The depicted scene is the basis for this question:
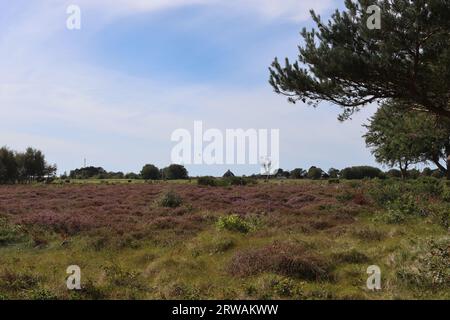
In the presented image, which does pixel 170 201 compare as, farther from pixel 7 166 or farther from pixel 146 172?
pixel 146 172

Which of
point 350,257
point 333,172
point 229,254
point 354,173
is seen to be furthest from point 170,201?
point 333,172

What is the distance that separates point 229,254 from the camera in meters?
12.4

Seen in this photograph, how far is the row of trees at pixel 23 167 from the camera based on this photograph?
235 ft

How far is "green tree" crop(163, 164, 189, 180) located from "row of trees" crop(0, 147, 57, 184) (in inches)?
814

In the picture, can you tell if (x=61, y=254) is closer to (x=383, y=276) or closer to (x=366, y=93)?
(x=383, y=276)

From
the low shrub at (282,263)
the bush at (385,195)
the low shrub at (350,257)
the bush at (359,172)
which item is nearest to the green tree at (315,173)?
the bush at (359,172)

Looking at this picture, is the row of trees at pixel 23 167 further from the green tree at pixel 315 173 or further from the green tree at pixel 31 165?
the green tree at pixel 315 173

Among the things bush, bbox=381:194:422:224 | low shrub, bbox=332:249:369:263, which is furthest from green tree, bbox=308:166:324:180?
low shrub, bbox=332:249:369:263

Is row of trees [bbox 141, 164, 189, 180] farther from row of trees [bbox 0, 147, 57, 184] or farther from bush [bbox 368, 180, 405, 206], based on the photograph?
bush [bbox 368, 180, 405, 206]

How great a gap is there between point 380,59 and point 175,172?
252ft

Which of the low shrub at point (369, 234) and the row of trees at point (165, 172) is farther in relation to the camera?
the row of trees at point (165, 172)

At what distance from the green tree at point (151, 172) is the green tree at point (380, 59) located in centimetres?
7470

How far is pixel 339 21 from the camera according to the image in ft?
44.4

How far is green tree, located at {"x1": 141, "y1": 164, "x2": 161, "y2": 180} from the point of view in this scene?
87875 mm
